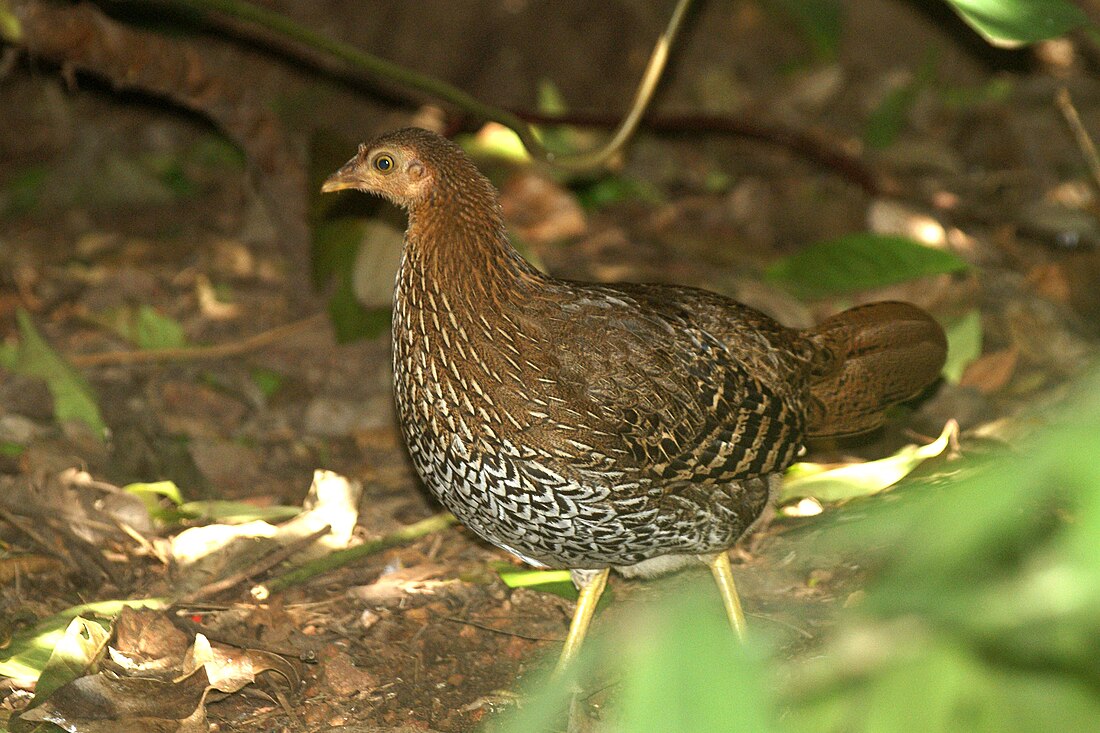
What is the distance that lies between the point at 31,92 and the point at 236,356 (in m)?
2.65

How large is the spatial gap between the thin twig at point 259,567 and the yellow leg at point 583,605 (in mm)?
961

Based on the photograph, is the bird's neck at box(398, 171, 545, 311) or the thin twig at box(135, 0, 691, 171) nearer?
the bird's neck at box(398, 171, 545, 311)

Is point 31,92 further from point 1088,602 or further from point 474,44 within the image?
point 1088,602

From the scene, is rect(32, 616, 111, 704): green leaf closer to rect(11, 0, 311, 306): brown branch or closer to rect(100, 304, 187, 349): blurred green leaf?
rect(100, 304, 187, 349): blurred green leaf

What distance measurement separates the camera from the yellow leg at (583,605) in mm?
3787

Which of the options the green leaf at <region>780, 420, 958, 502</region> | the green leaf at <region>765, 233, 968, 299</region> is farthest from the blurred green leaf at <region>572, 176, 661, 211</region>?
the green leaf at <region>780, 420, 958, 502</region>

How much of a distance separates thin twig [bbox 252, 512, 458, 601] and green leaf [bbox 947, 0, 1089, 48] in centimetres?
258

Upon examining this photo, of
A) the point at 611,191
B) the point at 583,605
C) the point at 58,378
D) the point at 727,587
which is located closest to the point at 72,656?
the point at 583,605

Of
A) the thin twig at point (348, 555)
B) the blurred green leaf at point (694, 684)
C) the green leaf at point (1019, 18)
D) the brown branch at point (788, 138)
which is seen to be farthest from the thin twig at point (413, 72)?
the blurred green leaf at point (694, 684)

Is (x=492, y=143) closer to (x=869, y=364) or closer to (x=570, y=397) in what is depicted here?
(x=869, y=364)

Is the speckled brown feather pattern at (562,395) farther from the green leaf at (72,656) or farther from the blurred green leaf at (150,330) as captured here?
the blurred green leaf at (150,330)

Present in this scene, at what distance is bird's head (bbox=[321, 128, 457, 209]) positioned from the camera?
12.2 feet

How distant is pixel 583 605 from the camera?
388 centimetres

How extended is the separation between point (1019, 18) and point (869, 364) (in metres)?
1.31
